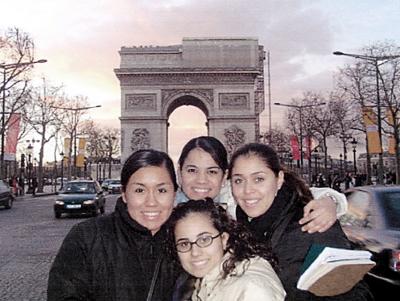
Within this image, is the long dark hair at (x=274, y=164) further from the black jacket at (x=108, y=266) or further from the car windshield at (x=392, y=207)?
the car windshield at (x=392, y=207)

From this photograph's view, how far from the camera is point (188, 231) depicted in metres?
2.30

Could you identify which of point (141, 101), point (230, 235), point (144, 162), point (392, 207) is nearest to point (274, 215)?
point (230, 235)

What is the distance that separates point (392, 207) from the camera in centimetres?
609

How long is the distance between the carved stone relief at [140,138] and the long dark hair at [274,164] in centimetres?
4614

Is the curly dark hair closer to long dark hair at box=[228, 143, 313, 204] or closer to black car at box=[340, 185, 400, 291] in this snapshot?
long dark hair at box=[228, 143, 313, 204]

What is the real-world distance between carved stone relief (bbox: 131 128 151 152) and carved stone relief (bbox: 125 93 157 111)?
219 centimetres

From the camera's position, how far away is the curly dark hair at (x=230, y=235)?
2.21 m

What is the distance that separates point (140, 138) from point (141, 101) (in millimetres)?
3441

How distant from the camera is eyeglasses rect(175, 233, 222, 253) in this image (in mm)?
2273

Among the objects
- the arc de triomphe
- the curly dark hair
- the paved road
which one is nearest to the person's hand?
the curly dark hair

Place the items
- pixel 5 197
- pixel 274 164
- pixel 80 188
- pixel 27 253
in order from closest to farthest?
pixel 274 164 < pixel 27 253 < pixel 80 188 < pixel 5 197

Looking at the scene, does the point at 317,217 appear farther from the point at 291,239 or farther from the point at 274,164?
the point at 274,164

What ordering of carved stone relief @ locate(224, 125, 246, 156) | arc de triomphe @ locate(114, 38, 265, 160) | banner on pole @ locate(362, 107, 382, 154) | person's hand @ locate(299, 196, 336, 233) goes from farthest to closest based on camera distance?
1. arc de triomphe @ locate(114, 38, 265, 160)
2. carved stone relief @ locate(224, 125, 246, 156)
3. banner on pole @ locate(362, 107, 382, 154)
4. person's hand @ locate(299, 196, 336, 233)

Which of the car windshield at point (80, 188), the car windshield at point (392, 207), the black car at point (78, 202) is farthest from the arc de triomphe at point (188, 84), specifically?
the car windshield at point (392, 207)
